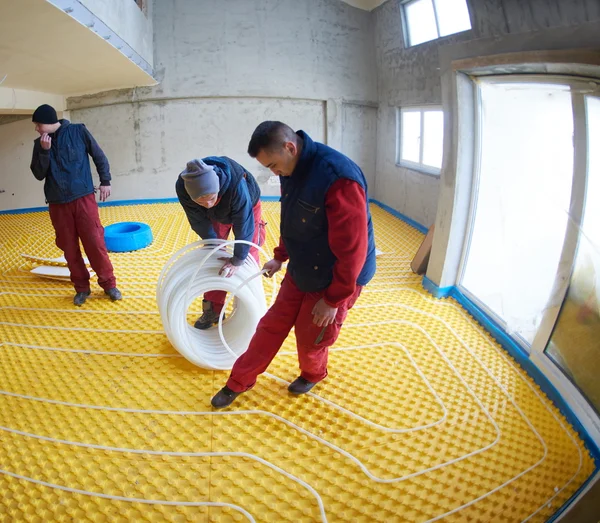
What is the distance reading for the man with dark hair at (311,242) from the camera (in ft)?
6.43

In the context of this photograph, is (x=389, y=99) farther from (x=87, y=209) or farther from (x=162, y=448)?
(x=162, y=448)

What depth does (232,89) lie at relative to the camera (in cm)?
791

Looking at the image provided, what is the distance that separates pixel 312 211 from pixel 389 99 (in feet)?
21.4

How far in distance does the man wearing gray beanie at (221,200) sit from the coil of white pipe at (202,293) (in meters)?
0.11

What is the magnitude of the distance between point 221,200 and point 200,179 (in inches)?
16.2

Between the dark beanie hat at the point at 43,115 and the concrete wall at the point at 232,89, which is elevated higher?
the concrete wall at the point at 232,89

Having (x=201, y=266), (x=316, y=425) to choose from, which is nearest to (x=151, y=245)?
(x=201, y=266)

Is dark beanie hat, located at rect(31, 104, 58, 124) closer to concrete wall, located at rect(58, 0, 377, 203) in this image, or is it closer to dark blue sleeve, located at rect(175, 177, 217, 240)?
dark blue sleeve, located at rect(175, 177, 217, 240)

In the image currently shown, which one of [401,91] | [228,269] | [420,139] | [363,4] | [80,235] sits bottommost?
[228,269]

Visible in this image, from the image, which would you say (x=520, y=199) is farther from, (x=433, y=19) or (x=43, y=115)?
(x=433, y=19)

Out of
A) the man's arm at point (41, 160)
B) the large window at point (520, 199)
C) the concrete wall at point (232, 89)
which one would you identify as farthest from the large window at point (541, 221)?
the concrete wall at point (232, 89)

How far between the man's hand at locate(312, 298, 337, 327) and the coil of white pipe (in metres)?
0.63

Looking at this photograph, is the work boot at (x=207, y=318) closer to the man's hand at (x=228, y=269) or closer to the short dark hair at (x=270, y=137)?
the man's hand at (x=228, y=269)

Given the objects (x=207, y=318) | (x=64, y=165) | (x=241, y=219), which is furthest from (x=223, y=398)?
(x=64, y=165)
